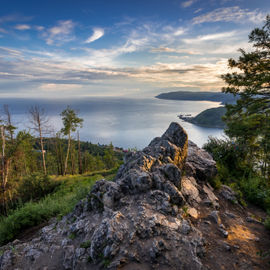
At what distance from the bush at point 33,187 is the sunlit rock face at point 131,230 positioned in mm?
12447

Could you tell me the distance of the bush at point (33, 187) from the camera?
15.3 meters

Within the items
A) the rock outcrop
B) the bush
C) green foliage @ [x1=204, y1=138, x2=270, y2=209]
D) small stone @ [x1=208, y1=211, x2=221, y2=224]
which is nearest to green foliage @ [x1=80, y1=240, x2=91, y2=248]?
the rock outcrop

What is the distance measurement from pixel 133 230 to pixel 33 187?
15656 millimetres

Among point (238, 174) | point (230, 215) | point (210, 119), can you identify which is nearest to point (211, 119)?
point (210, 119)

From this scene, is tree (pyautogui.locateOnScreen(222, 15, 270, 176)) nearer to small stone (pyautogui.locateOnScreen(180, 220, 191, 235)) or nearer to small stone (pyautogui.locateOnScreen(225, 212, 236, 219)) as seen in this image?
small stone (pyautogui.locateOnScreen(225, 212, 236, 219))

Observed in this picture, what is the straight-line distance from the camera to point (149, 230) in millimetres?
3820

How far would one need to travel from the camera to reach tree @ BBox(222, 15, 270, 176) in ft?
36.1

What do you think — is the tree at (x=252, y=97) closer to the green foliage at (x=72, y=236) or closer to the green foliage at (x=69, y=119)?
the green foliage at (x=72, y=236)

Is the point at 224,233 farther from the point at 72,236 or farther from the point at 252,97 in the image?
the point at 252,97

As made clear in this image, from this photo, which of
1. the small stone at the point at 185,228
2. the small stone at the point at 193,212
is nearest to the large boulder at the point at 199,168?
the small stone at the point at 193,212

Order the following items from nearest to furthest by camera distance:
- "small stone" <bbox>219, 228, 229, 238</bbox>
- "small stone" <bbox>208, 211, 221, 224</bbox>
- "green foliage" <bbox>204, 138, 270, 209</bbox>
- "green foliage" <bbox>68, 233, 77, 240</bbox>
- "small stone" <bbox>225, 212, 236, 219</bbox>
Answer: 1. "green foliage" <bbox>68, 233, 77, 240</bbox>
2. "small stone" <bbox>219, 228, 229, 238</bbox>
3. "small stone" <bbox>208, 211, 221, 224</bbox>
4. "small stone" <bbox>225, 212, 236, 219</bbox>
5. "green foliage" <bbox>204, 138, 270, 209</bbox>

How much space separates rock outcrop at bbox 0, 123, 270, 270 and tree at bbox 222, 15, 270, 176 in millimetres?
8241

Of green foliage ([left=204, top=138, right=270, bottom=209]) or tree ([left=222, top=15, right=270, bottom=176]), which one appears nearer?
green foliage ([left=204, top=138, right=270, bottom=209])

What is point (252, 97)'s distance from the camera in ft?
42.1
